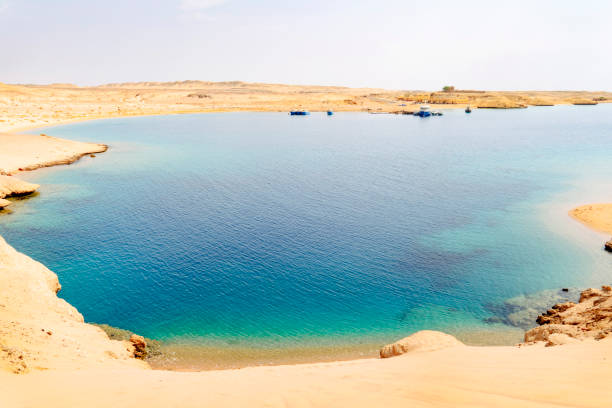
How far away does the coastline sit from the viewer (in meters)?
11.4

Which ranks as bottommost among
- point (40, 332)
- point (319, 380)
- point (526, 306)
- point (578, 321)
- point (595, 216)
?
point (526, 306)

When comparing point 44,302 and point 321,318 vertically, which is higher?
point 44,302

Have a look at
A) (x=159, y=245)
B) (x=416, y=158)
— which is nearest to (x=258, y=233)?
(x=159, y=245)

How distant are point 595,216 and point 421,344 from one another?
36.8 metres

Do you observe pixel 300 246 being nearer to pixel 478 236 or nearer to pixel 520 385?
pixel 478 236

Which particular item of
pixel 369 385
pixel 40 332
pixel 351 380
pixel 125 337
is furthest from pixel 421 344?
pixel 40 332

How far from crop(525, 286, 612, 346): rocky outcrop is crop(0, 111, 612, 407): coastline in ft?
7.69

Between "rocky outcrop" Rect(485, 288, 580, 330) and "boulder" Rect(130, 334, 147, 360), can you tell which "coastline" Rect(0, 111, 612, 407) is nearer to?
"boulder" Rect(130, 334, 147, 360)

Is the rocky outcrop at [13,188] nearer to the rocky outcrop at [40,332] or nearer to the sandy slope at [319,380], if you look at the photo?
the rocky outcrop at [40,332]

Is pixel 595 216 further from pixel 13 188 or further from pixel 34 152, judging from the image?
pixel 34 152

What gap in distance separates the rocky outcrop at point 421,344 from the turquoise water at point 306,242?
3854 millimetres

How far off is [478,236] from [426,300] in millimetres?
15203

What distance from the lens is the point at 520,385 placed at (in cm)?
1186

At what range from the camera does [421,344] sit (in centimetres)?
1905
